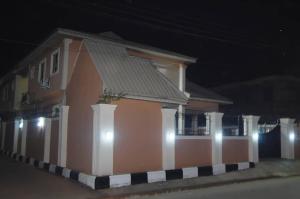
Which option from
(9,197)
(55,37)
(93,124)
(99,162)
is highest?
(55,37)

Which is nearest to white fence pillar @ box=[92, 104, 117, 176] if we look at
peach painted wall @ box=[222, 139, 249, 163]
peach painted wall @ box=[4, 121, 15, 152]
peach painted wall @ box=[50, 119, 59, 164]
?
peach painted wall @ box=[50, 119, 59, 164]

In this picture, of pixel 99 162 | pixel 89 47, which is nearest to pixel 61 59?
pixel 89 47

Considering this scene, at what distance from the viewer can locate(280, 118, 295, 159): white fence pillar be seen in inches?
718

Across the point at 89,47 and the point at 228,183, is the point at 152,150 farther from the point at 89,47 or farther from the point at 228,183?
the point at 89,47

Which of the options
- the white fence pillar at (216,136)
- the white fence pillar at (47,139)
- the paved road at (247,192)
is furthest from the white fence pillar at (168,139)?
the white fence pillar at (47,139)

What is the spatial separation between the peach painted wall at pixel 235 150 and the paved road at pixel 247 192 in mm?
2283

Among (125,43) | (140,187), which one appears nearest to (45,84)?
(125,43)

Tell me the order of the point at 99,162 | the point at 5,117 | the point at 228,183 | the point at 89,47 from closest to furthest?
the point at 99,162
the point at 228,183
the point at 89,47
the point at 5,117

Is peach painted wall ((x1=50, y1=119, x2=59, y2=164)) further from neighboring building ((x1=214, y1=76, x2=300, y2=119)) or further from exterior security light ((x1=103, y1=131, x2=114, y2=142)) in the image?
neighboring building ((x1=214, y1=76, x2=300, y2=119))

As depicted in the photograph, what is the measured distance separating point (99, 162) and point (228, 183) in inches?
189

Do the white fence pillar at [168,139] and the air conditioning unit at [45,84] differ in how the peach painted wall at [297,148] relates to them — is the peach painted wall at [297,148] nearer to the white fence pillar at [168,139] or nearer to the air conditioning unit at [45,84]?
the white fence pillar at [168,139]

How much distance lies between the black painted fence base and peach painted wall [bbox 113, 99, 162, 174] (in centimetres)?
36

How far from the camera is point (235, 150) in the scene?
14977 millimetres

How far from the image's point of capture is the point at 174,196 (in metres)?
10.1
